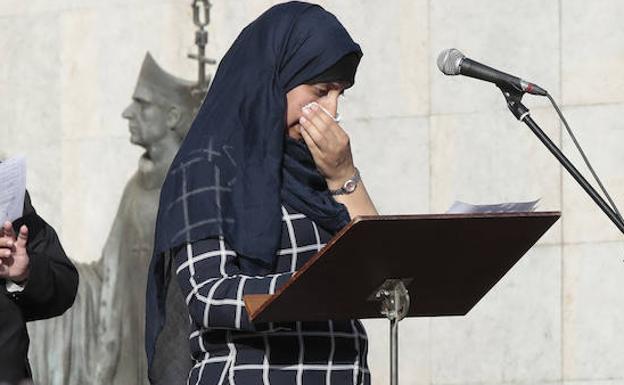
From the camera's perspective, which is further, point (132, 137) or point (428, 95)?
point (132, 137)

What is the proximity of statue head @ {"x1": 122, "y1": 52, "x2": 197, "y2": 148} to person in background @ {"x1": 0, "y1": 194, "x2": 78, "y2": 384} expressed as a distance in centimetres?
303

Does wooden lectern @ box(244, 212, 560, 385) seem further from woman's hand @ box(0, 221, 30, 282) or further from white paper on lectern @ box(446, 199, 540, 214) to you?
woman's hand @ box(0, 221, 30, 282)

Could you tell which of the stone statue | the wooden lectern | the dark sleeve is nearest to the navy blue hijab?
the wooden lectern

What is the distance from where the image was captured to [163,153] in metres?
8.20

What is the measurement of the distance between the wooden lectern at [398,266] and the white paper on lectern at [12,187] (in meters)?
1.11

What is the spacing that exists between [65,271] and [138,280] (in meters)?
3.24

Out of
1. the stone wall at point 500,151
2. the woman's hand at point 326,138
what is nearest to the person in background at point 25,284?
the woman's hand at point 326,138

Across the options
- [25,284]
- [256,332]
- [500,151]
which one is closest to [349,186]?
[256,332]

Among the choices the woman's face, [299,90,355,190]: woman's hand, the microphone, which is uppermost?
the microphone

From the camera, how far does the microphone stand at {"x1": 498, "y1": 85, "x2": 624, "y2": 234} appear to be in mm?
4398

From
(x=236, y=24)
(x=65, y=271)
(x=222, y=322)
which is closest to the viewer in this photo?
(x=222, y=322)

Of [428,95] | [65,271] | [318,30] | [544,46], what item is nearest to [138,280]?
[428,95]

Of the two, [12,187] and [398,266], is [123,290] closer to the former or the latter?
[12,187]

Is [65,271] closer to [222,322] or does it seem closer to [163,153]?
[222,322]
